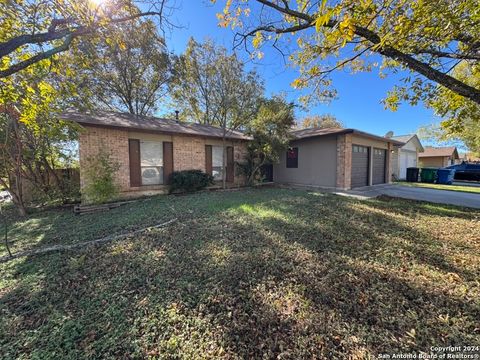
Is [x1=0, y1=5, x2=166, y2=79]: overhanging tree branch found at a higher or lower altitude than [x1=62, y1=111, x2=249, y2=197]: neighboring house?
higher

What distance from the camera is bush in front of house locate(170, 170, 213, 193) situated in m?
9.32

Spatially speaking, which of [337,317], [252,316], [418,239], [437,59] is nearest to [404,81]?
[437,59]

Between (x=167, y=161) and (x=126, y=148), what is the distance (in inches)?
70.3

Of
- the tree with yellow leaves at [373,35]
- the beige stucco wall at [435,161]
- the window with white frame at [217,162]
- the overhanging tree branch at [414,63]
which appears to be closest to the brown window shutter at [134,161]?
the window with white frame at [217,162]

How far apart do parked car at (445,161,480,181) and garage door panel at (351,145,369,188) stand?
1128cm

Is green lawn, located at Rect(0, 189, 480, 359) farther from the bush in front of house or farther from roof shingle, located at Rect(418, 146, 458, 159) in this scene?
roof shingle, located at Rect(418, 146, 458, 159)

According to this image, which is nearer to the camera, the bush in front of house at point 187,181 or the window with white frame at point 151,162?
the window with white frame at point 151,162

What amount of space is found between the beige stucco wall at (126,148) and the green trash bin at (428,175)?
15797 mm

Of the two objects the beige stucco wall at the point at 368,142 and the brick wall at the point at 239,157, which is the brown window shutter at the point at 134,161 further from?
the beige stucco wall at the point at 368,142

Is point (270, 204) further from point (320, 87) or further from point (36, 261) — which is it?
point (36, 261)

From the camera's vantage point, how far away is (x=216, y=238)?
4.17 meters

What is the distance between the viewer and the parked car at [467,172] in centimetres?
1648

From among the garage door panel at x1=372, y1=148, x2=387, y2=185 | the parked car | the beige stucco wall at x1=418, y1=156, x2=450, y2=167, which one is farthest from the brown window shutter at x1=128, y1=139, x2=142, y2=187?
the beige stucco wall at x1=418, y1=156, x2=450, y2=167

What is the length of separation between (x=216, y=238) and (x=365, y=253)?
2738mm
